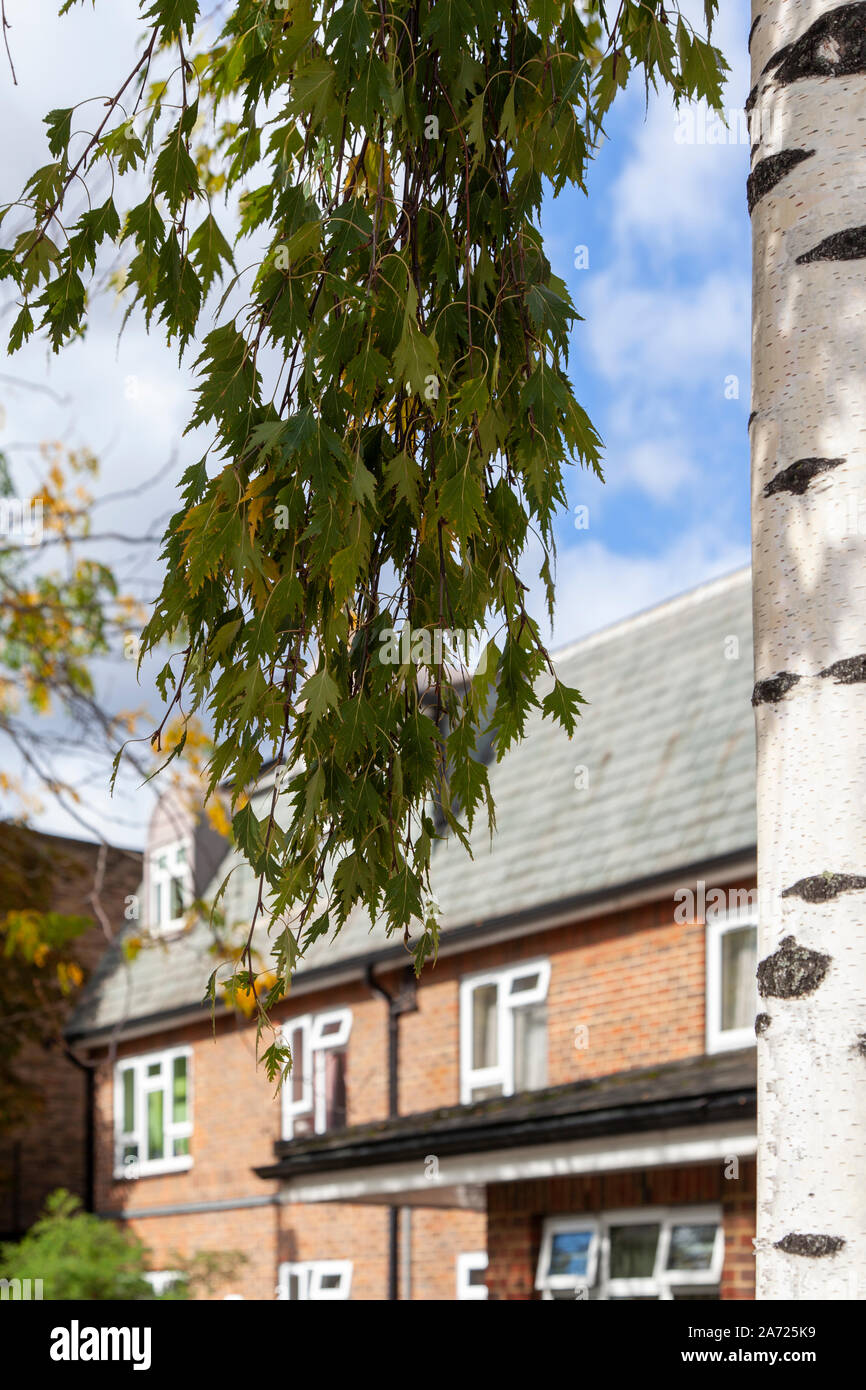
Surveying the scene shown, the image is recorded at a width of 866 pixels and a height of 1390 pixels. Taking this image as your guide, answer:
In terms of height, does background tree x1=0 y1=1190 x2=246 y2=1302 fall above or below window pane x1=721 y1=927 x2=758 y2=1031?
below

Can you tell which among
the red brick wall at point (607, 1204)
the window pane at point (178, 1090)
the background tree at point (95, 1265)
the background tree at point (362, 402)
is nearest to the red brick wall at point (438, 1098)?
the red brick wall at point (607, 1204)

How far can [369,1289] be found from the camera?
16312 millimetres

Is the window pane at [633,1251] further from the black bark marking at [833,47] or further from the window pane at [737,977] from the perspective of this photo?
the black bark marking at [833,47]

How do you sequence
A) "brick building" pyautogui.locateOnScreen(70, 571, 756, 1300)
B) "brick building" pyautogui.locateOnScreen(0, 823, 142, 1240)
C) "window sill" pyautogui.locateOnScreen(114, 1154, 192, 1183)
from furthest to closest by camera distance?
"brick building" pyautogui.locateOnScreen(0, 823, 142, 1240), "window sill" pyautogui.locateOnScreen(114, 1154, 192, 1183), "brick building" pyautogui.locateOnScreen(70, 571, 756, 1300)

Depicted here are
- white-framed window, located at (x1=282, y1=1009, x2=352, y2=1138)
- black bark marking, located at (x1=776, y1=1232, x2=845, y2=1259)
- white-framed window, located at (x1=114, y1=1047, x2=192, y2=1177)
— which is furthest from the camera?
white-framed window, located at (x1=114, y1=1047, x2=192, y2=1177)

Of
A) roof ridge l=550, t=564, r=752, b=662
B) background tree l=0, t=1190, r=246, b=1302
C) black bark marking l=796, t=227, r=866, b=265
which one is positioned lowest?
background tree l=0, t=1190, r=246, b=1302

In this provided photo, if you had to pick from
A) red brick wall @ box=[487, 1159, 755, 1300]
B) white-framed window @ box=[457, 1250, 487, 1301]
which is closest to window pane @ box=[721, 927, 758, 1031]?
red brick wall @ box=[487, 1159, 755, 1300]

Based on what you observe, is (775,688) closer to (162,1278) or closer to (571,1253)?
(571,1253)

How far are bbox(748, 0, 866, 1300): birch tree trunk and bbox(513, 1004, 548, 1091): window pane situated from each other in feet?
42.6

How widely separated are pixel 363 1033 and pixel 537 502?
49.2ft

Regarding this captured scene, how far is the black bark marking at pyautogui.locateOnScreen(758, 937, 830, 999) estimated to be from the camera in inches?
83.0

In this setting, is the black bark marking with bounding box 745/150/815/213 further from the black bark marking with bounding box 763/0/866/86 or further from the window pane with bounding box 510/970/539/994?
the window pane with bounding box 510/970/539/994

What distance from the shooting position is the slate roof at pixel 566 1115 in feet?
32.0

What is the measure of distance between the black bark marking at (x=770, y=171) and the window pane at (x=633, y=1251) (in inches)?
436
